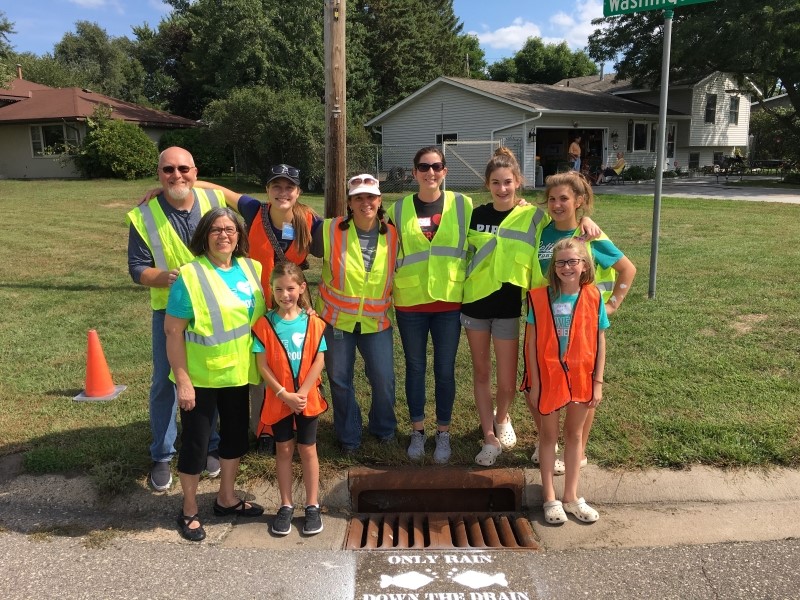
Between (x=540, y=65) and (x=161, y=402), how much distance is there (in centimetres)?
5570

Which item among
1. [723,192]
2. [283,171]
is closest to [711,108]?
[723,192]

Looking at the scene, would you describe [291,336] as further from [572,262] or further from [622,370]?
[622,370]

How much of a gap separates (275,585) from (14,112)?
34701 millimetres

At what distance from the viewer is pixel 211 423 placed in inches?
138

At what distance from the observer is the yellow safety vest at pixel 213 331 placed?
3.27 metres

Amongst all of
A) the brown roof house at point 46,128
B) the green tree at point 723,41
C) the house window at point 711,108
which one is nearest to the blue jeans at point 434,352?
the green tree at point 723,41

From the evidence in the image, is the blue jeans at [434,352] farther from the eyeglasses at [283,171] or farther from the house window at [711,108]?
the house window at [711,108]

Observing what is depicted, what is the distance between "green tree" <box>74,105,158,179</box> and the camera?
26.1 m

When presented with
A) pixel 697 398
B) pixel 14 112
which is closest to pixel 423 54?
pixel 14 112

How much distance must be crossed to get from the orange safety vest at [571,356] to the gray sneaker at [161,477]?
2.24 m

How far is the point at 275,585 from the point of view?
9.94ft

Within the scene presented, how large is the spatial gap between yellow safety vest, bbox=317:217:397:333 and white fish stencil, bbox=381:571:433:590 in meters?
1.40

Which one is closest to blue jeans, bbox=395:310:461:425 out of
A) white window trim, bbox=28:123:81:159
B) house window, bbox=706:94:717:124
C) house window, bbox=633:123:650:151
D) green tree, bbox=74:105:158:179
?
green tree, bbox=74:105:158:179

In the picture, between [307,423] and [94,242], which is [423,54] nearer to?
[94,242]
